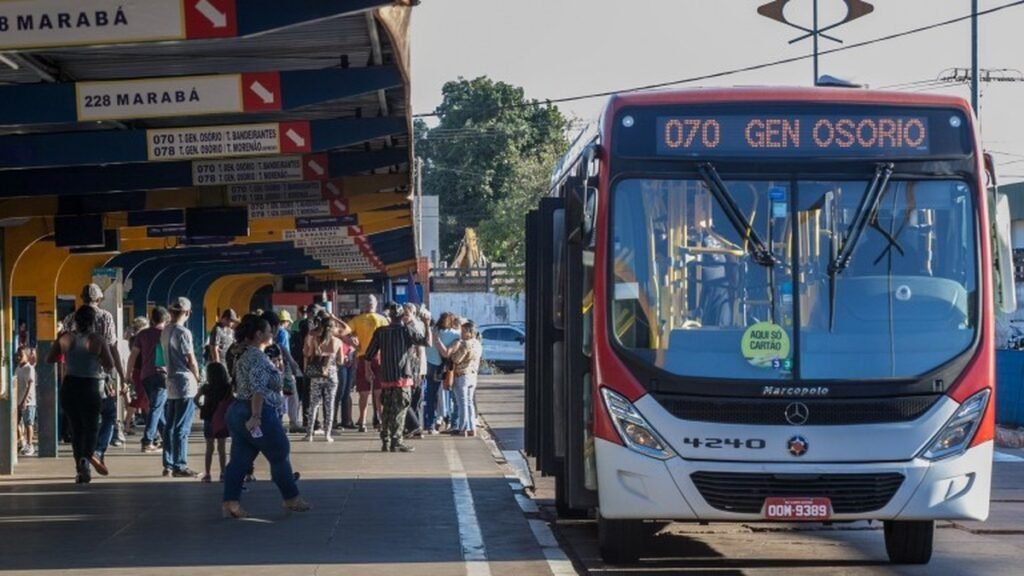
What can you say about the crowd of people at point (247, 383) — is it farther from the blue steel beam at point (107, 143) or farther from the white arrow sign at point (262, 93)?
the white arrow sign at point (262, 93)

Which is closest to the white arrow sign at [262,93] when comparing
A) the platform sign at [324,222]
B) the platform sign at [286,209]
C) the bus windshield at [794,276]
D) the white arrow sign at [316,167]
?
the bus windshield at [794,276]

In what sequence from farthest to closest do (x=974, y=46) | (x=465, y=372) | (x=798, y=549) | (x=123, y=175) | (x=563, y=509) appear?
(x=974, y=46), (x=465, y=372), (x=123, y=175), (x=563, y=509), (x=798, y=549)

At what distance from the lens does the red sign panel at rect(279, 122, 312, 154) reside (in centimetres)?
1705

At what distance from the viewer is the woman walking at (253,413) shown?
14188 millimetres

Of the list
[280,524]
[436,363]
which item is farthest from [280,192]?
[280,524]

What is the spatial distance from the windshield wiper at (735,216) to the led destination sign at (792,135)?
0.58 ft

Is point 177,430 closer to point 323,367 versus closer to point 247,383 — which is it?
point 247,383

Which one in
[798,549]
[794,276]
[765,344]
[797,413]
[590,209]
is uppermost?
[590,209]

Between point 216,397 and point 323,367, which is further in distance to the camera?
point 323,367

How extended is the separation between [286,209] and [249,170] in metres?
3.84

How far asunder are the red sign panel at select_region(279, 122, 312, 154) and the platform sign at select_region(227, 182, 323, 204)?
17.7ft

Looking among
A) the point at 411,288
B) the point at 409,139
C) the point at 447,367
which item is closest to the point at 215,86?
the point at 409,139

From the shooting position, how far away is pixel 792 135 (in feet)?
38.0

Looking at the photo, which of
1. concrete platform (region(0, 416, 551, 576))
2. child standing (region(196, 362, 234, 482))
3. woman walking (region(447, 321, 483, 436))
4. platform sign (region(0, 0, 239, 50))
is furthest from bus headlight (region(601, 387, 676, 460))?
woman walking (region(447, 321, 483, 436))
